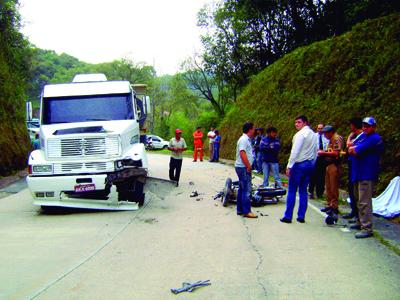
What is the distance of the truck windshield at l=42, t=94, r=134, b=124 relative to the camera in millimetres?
11477

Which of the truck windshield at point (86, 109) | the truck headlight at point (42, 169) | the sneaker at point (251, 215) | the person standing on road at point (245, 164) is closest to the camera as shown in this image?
the person standing on road at point (245, 164)

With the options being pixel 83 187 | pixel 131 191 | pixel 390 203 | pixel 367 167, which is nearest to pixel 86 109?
pixel 83 187

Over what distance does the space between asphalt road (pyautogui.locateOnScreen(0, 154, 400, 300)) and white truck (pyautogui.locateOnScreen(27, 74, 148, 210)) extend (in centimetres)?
58

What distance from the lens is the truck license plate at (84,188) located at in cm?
1010

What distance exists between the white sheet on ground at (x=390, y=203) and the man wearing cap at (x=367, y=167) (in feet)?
5.79

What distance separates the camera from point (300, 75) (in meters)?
22.1

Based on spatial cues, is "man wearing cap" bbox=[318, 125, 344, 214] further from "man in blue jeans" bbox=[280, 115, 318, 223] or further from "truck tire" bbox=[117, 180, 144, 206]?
"truck tire" bbox=[117, 180, 144, 206]

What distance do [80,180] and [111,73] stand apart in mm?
73659

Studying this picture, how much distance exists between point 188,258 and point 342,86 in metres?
13.5

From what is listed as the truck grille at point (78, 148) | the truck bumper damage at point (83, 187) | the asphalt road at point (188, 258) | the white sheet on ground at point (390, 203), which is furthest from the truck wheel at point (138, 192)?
the white sheet on ground at point (390, 203)

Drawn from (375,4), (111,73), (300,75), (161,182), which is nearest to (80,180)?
(161,182)

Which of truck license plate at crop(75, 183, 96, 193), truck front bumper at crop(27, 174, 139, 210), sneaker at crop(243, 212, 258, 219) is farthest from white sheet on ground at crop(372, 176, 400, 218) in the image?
truck license plate at crop(75, 183, 96, 193)

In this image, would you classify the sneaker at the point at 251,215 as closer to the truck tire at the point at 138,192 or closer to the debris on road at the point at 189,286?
the truck tire at the point at 138,192

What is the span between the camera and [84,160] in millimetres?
10375
